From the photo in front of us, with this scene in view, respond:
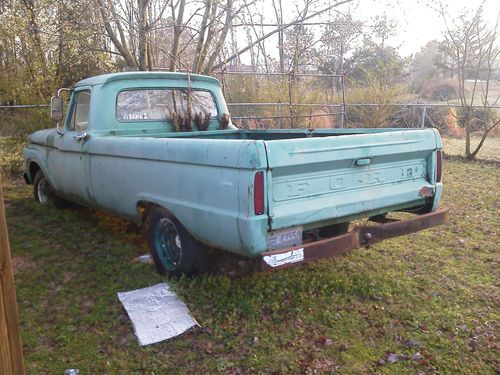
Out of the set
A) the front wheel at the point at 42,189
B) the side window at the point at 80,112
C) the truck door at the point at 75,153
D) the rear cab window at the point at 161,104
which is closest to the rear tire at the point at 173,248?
the truck door at the point at 75,153

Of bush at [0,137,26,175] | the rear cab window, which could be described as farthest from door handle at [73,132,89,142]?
bush at [0,137,26,175]

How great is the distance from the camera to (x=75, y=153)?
5.41 metres

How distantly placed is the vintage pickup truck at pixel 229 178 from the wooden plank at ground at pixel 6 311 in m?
1.65

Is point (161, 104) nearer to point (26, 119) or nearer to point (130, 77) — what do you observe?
point (130, 77)

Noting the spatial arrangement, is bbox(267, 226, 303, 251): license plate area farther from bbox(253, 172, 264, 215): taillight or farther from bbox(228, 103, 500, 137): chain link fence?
bbox(228, 103, 500, 137): chain link fence

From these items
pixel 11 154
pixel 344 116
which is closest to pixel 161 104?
pixel 11 154

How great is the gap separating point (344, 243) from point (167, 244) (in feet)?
5.49

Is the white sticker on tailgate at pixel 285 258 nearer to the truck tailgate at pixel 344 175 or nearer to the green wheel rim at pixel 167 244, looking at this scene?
the truck tailgate at pixel 344 175

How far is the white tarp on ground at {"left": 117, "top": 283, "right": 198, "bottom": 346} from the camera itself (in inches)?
135

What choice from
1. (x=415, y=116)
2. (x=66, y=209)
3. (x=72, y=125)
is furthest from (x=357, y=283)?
(x=415, y=116)

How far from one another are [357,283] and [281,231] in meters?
1.25

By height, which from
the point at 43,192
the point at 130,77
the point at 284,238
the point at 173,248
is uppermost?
the point at 130,77

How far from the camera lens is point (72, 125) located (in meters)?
5.76

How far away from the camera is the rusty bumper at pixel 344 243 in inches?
128
